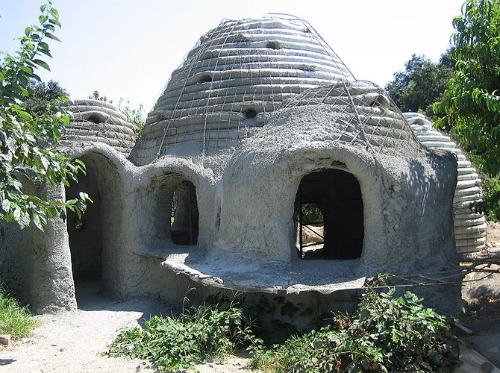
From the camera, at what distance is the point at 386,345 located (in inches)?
239

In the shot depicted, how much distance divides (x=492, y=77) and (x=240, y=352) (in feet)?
17.6

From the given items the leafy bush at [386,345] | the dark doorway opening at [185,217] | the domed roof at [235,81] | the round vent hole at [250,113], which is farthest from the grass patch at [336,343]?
the dark doorway opening at [185,217]

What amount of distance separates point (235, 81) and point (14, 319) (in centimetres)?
615

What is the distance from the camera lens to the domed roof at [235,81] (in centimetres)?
1085

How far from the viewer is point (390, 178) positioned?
26.3 feet

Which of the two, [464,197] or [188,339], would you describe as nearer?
[188,339]

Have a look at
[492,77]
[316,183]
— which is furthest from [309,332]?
[316,183]

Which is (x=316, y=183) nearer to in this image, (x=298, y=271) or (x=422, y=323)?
(x=298, y=271)

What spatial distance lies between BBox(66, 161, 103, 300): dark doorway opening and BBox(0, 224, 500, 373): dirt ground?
170 cm

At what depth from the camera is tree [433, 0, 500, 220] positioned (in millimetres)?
7480

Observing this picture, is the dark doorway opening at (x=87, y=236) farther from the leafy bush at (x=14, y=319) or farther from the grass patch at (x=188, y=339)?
the grass patch at (x=188, y=339)

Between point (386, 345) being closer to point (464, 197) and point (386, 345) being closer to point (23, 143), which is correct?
point (23, 143)

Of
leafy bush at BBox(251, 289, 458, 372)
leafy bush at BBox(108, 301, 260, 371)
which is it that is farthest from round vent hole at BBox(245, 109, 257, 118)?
leafy bush at BBox(251, 289, 458, 372)

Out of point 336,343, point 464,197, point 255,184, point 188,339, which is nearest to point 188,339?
point 188,339
